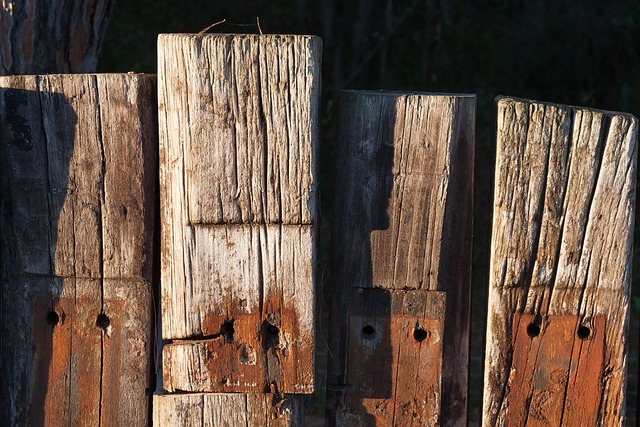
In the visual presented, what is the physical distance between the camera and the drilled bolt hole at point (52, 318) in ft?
7.49

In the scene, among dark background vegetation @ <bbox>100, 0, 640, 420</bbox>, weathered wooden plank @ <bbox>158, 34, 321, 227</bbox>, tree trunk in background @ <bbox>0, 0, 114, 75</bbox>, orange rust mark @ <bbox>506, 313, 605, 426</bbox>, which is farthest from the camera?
dark background vegetation @ <bbox>100, 0, 640, 420</bbox>

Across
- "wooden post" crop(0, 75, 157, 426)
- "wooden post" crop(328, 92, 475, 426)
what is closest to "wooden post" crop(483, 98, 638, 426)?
"wooden post" crop(328, 92, 475, 426)

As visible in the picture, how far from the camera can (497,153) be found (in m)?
2.19

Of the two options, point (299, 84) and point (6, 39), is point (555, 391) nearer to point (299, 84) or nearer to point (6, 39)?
point (299, 84)

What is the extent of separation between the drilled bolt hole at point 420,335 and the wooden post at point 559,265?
0.59 ft

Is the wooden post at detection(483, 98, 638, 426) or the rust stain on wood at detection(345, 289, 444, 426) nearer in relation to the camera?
the wooden post at detection(483, 98, 638, 426)

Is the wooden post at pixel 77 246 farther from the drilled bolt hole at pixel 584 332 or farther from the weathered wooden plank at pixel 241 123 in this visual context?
the drilled bolt hole at pixel 584 332

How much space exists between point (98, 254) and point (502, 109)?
1.17 m

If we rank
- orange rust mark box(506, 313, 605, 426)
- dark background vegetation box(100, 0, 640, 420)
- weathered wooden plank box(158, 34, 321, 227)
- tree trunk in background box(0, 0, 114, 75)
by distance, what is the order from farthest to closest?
dark background vegetation box(100, 0, 640, 420)
tree trunk in background box(0, 0, 114, 75)
orange rust mark box(506, 313, 605, 426)
weathered wooden plank box(158, 34, 321, 227)

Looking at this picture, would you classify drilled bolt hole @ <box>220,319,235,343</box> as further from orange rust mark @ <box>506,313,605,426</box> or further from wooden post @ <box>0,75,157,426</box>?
orange rust mark @ <box>506,313,605,426</box>

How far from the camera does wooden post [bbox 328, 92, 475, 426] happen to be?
7.26ft

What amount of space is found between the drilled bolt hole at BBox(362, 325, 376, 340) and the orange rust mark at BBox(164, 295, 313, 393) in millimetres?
208

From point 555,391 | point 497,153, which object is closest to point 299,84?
point 497,153

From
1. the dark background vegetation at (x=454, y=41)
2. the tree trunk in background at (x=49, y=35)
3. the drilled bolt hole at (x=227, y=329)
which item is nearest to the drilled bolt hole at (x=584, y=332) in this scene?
the drilled bolt hole at (x=227, y=329)
